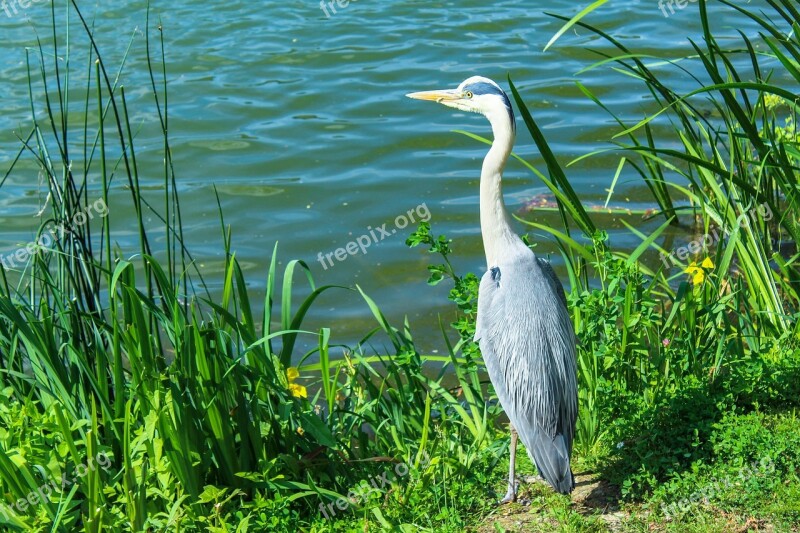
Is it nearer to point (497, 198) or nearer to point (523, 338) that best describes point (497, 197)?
point (497, 198)

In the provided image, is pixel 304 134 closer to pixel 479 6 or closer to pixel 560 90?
pixel 560 90

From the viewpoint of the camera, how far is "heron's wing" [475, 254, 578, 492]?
3.69 m

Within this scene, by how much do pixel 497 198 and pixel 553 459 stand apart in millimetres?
1223

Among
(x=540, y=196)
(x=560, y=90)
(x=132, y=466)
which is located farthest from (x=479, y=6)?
(x=132, y=466)

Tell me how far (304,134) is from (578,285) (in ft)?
17.0

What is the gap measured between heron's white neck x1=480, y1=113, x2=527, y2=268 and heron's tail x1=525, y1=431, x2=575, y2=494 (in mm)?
898

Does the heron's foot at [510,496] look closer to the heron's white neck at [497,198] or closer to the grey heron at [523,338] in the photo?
the grey heron at [523,338]

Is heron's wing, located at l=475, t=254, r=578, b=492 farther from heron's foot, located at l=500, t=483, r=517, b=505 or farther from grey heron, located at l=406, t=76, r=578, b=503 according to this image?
heron's foot, located at l=500, t=483, r=517, b=505

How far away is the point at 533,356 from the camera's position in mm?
3826

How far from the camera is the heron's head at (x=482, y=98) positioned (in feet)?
13.9
